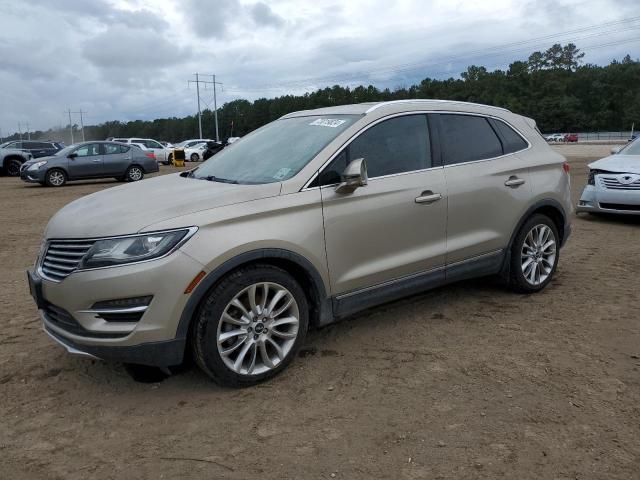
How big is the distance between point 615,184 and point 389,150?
6.24 meters

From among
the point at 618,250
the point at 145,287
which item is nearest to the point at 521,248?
the point at 618,250

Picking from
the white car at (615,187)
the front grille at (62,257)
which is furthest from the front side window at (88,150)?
the front grille at (62,257)

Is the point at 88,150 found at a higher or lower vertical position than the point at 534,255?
higher

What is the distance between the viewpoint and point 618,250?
6949 mm

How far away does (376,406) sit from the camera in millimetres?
3184

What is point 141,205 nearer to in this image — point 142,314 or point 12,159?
point 142,314

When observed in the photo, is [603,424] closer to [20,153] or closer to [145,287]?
[145,287]

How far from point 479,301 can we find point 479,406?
1.95 metres

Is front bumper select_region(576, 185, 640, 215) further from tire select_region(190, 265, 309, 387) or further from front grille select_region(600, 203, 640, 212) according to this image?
tire select_region(190, 265, 309, 387)

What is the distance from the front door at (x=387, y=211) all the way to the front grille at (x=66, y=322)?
4.68 feet

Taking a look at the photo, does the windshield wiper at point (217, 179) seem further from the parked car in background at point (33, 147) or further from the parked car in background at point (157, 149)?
the parked car in background at point (157, 149)

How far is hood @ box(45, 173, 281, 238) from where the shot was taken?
3.14 m

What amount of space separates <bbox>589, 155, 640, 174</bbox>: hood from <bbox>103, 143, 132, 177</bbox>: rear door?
14604 mm

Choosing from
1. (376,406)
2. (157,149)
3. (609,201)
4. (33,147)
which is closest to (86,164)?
(33,147)
